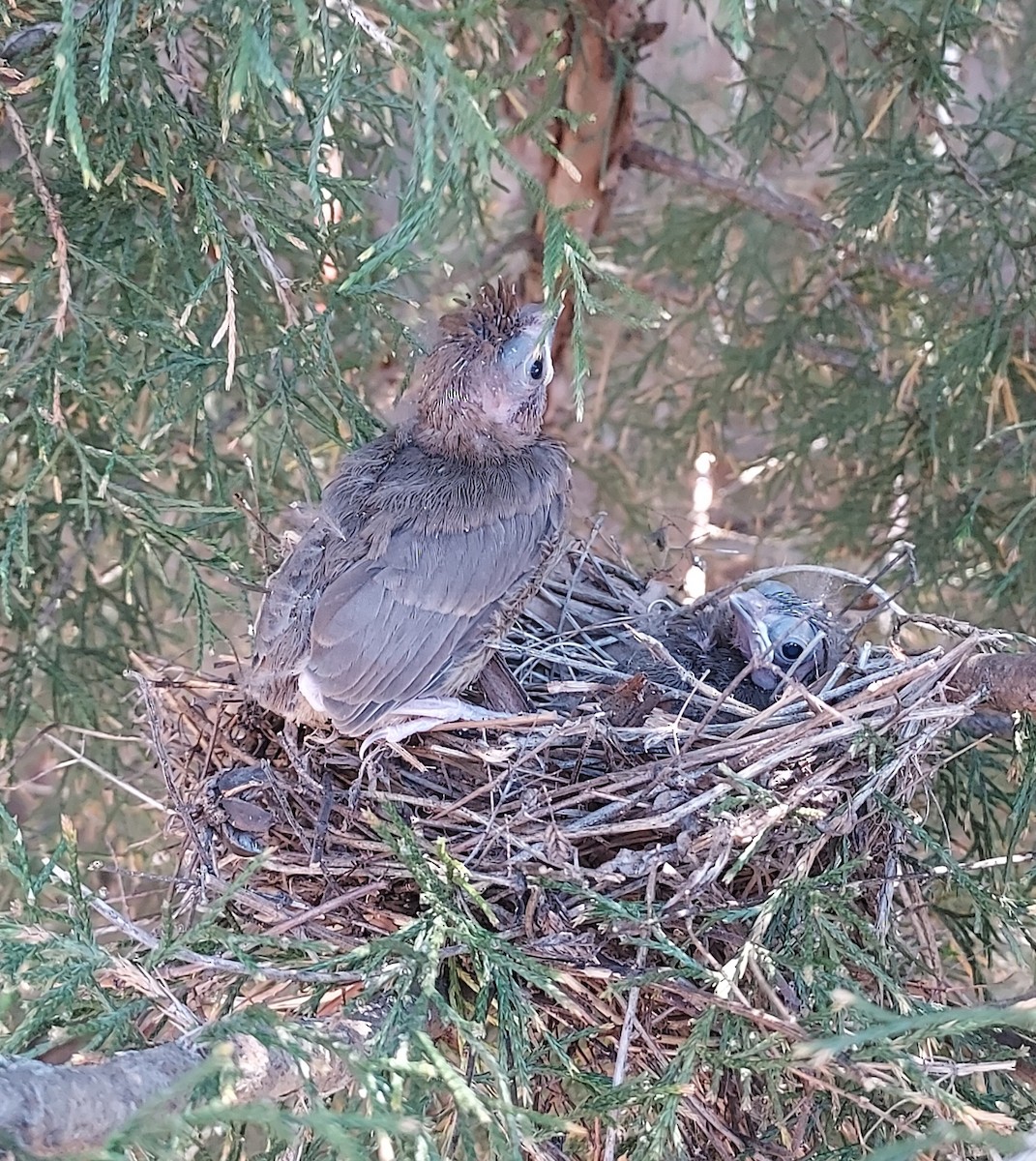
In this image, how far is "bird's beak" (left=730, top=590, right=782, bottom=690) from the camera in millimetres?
2008

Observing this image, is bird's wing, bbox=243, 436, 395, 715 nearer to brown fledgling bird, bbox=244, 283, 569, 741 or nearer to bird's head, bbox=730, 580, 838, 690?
brown fledgling bird, bbox=244, 283, 569, 741

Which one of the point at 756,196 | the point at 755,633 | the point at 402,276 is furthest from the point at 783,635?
the point at 402,276

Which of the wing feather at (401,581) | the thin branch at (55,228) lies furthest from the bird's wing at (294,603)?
the thin branch at (55,228)

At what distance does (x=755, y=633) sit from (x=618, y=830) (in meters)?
0.63

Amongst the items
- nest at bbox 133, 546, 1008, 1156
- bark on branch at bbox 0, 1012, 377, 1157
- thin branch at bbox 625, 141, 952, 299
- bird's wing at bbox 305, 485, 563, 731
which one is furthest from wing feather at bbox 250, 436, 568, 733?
thin branch at bbox 625, 141, 952, 299

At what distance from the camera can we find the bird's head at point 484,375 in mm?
2008

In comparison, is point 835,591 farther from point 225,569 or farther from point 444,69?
point 444,69

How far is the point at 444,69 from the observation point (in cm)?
121

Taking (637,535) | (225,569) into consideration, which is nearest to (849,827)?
(225,569)

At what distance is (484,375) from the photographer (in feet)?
6.54

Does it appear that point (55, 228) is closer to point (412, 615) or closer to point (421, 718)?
point (412, 615)

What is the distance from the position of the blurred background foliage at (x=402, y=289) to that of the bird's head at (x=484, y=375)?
0.12m

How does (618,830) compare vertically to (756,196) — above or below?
below

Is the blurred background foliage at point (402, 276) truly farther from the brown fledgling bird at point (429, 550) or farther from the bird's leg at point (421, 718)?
the bird's leg at point (421, 718)
